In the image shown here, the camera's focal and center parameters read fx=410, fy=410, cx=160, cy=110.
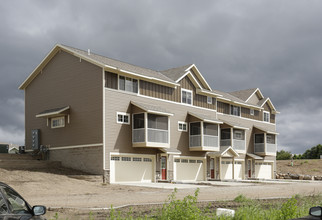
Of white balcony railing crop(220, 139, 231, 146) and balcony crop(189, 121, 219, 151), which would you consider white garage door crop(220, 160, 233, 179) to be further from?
balcony crop(189, 121, 219, 151)

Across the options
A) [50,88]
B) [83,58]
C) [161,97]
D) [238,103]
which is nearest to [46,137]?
[50,88]

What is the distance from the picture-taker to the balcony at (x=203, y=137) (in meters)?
37.2

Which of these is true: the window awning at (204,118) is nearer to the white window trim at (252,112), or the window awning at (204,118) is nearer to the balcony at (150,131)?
the balcony at (150,131)

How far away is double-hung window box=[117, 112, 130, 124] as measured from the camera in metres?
30.9

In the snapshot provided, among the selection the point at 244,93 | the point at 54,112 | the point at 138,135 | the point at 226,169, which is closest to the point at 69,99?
the point at 54,112

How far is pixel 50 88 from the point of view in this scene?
34.2 meters

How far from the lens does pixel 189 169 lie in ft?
125

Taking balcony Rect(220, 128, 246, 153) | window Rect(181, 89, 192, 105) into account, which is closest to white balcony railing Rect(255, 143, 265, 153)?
balcony Rect(220, 128, 246, 153)

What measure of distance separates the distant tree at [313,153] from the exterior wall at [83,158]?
189 feet

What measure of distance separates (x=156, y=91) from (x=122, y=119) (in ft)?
15.3

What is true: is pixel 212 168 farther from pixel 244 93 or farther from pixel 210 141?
pixel 244 93

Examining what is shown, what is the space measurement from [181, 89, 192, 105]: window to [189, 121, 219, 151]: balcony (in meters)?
2.09

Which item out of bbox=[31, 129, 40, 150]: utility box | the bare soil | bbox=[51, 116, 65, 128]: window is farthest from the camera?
the bare soil

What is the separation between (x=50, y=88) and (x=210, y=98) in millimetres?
15728
